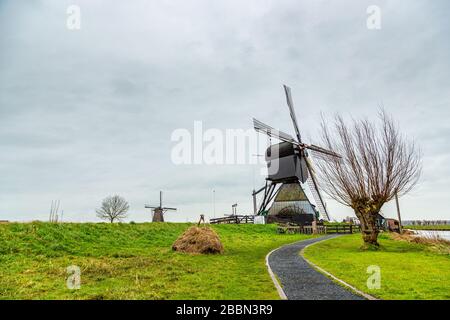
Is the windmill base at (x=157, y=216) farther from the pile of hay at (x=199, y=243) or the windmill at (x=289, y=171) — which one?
the pile of hay at (x=199, y=243)

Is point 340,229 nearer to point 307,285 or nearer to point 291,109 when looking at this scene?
point 291,109

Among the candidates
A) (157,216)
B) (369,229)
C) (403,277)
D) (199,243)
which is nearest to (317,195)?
(369,229)

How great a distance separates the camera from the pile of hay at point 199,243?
72.3ft

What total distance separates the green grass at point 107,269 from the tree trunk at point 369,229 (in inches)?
480

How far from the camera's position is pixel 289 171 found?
52.7 metres

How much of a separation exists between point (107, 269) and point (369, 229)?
20.5 m

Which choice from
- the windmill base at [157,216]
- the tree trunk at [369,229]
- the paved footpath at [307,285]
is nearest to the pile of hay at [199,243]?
the paved footpath at [307,285]

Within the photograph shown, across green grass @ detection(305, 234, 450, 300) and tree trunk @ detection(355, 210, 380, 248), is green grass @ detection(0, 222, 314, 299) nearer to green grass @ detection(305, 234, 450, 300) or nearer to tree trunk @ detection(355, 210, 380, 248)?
green grass @ detection(305, 234, 450, 300)

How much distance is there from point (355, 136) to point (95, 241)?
73.5ft

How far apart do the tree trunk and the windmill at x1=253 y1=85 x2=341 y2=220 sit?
22.3 metres

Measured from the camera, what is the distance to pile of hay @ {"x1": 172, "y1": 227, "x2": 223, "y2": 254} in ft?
72.3

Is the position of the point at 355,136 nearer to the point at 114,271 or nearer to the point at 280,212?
the point at 114,271

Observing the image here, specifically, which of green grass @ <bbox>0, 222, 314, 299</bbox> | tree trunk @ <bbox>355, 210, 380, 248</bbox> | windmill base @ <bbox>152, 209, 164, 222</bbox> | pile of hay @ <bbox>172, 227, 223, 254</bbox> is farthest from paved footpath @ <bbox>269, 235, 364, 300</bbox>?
windmill base @ <bbox>152, 209, 164, 222</bbox>

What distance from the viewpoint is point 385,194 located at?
87.5ft
